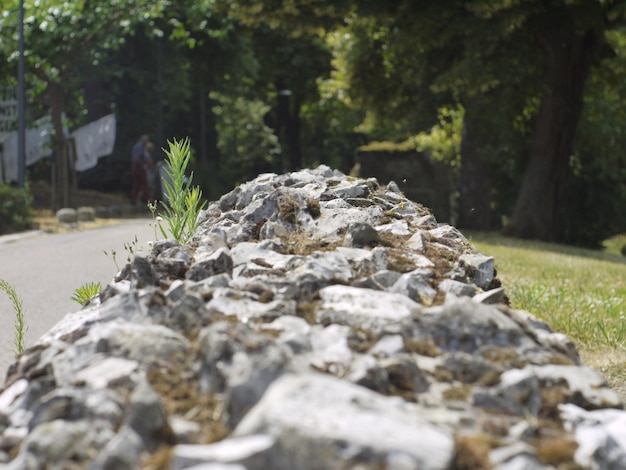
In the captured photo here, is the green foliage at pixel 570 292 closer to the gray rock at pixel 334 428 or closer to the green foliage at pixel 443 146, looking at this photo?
the gray rock at pixel 334 428

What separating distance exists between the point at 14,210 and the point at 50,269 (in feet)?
25.8

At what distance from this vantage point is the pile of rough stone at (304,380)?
236cm

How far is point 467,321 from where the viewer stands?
3.17 m

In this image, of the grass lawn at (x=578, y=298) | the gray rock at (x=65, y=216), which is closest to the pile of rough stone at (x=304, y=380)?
the grass lawn at (x=578, y=298)

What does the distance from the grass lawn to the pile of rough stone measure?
223cm

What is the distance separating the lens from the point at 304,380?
8.26ft

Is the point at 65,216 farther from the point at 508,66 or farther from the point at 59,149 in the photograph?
the point at 508,66

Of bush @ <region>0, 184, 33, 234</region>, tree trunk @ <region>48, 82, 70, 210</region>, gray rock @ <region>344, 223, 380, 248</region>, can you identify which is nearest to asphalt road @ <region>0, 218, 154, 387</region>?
bush @ <region>0, 184, 33, 234</region>

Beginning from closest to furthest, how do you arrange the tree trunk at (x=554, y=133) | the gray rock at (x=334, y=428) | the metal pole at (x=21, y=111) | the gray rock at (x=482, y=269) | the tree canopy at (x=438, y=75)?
the gray rock at (x=334, y=428), the gray rock at (x=482, y=269), the tree canopy at (x=438, y=75), the tree trunk at (x=554, y=133), the metal pole at (x=21, y=111)

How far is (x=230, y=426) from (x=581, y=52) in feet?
65.3

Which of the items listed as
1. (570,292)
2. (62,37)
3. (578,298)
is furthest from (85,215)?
(578,298)

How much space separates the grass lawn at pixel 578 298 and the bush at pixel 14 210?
9.63 m

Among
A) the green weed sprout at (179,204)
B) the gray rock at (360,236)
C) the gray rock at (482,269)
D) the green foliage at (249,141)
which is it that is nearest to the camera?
the gray rock at (482,269)

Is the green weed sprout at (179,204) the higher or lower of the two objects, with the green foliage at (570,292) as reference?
higher
